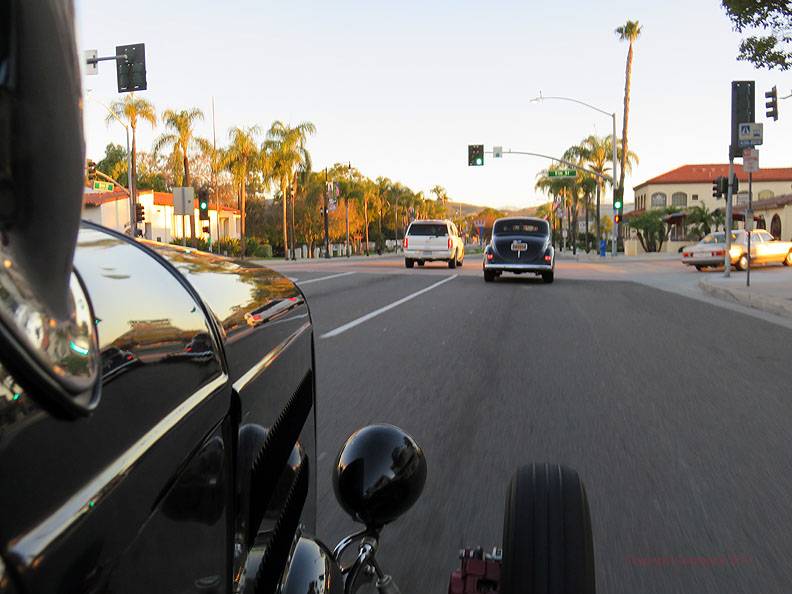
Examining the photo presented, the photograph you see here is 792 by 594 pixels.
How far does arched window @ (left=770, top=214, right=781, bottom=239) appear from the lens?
201 ft

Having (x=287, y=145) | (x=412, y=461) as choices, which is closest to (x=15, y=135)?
(x=412, y=461)

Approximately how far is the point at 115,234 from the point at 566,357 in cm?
732

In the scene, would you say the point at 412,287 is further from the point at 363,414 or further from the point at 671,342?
the point at 363,414

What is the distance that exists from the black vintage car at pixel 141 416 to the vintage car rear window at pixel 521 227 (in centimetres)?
2085

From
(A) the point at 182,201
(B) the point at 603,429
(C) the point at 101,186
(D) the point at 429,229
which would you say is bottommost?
(B) the point at 603,429

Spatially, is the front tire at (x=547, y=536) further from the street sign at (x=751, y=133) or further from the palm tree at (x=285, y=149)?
the palm tree at (x=285, y=149)

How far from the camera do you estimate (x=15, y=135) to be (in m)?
0.57

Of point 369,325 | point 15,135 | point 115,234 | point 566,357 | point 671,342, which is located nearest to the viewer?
point 15,135

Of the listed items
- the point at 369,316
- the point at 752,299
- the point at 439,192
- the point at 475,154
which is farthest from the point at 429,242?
the point at 439,192

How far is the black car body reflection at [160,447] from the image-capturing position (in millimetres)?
666

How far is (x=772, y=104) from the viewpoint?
23.4 metres

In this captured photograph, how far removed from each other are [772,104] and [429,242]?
13010 mm

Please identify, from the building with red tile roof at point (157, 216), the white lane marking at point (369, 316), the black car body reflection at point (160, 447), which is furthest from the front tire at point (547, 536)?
the building with red tile roof at point (157, 216)

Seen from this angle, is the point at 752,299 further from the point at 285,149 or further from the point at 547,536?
the point at 285,149
